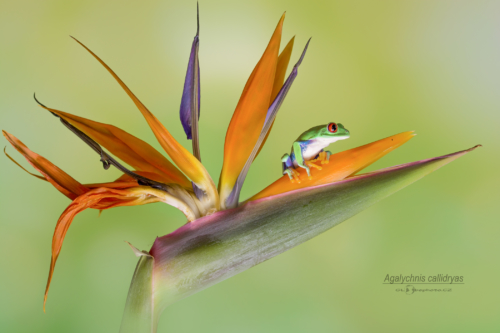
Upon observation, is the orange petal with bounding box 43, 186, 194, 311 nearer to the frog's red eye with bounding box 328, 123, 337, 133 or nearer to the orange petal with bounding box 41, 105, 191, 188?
the orange petal with bounding box 41, 105, 191, 188

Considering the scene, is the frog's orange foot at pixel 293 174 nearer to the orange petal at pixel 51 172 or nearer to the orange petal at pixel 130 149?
the orange petal at pixel 130 149

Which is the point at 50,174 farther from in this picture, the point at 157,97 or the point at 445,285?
the point at 445,285

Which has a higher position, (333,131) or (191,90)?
(191,90)

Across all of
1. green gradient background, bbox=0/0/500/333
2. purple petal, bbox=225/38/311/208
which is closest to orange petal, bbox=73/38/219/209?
purple petal, bbox=225/38/311/208
